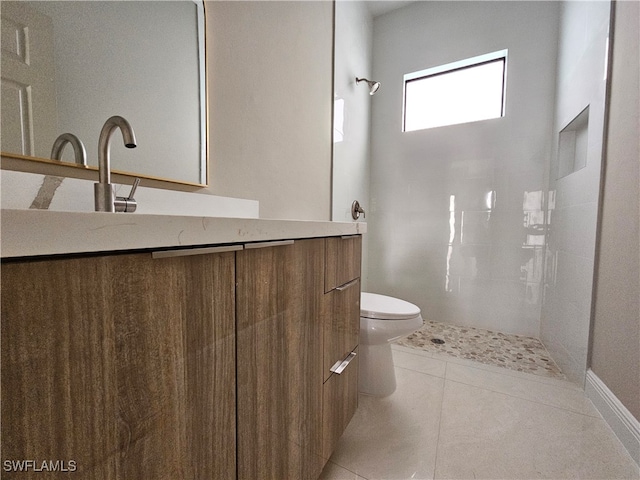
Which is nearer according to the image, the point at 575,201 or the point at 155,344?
the point at 155,344

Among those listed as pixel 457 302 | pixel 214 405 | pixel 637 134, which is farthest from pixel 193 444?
pixel 457 302

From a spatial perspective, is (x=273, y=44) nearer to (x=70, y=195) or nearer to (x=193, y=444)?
(x=70, y=195)

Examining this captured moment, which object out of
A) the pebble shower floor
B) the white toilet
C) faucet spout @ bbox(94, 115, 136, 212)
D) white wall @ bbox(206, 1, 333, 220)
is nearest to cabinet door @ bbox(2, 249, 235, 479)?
faucet spout @ bbox(94, 115, 136, 212)

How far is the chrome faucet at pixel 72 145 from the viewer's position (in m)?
0.62

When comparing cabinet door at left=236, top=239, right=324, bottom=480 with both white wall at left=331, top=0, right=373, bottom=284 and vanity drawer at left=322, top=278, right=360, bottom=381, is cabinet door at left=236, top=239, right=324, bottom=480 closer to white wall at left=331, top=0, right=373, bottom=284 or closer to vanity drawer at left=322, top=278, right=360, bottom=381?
vanity drawer at left=322, top=278, right=360, bottom=381

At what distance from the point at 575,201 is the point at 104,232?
2083 mm

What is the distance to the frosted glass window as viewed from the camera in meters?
2.13

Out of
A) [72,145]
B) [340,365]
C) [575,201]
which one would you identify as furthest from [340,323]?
[575,201]

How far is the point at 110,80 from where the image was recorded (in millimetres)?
716

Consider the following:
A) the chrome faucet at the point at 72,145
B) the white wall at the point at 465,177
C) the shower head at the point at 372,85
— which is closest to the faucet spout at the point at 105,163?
the chrome faucet at the point at 72,145

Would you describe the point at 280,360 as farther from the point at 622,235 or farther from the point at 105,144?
the point at 622,235

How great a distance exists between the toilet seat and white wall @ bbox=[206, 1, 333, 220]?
0.62 meters

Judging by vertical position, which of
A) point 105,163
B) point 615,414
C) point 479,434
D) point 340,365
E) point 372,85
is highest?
point 372,85

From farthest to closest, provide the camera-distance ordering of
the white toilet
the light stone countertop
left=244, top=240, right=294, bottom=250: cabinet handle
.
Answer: the white toilet → left=244, top=240, right=294, bottom=250: cabinet handle → the light stone countertop
